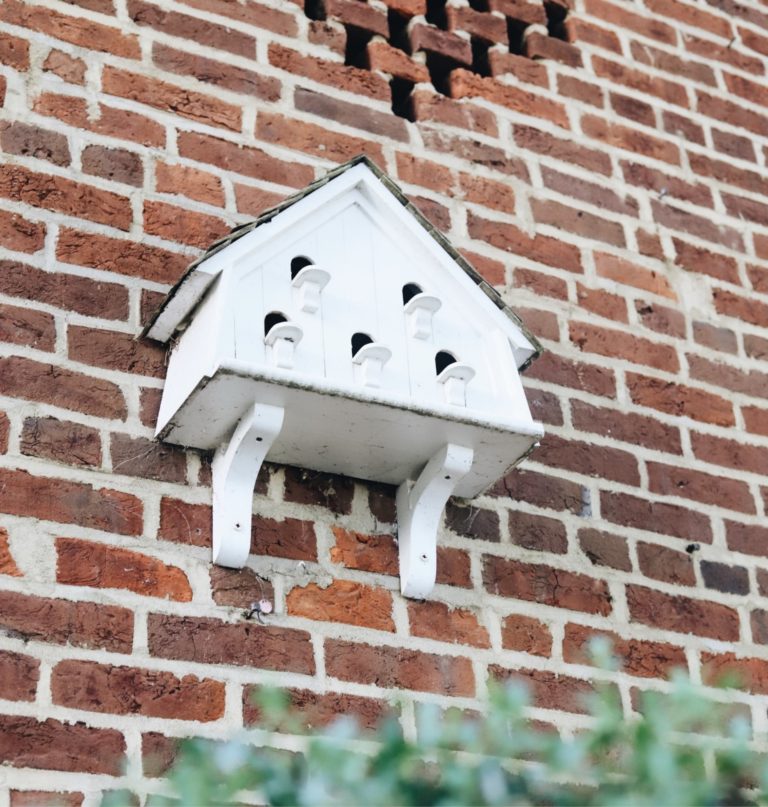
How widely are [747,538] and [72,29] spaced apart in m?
1.50

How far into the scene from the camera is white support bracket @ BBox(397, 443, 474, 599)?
1.91 metres

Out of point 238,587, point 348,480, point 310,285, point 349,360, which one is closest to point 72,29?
point 310,285

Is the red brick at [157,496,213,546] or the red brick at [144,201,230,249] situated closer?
the red brick at [157,496,213,546]

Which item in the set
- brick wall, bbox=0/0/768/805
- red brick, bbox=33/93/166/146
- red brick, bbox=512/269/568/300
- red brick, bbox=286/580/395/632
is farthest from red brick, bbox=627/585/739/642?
red brick, bbox=33/93/166/146

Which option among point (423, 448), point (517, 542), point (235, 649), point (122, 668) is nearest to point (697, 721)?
point (517, 542)

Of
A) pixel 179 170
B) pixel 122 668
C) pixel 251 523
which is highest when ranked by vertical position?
pixel 179 170

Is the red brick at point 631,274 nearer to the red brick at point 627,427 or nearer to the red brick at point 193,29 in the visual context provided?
the red brick at point 627,427

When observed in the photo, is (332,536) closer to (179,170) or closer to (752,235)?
(179,170)

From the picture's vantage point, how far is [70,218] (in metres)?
1.99

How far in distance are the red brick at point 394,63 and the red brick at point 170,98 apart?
359 mm

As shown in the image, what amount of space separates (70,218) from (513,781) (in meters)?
1.34

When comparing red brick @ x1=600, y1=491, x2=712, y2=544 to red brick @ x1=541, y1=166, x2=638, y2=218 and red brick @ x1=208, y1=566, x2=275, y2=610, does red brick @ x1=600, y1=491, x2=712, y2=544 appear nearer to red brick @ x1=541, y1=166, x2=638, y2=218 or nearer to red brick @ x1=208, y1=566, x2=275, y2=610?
red brick @ x1=541, y1=166, x2=638, y2=218

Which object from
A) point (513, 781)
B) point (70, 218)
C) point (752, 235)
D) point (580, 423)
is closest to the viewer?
point (513, 781)

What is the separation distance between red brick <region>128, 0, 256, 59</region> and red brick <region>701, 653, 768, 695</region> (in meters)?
1.34
